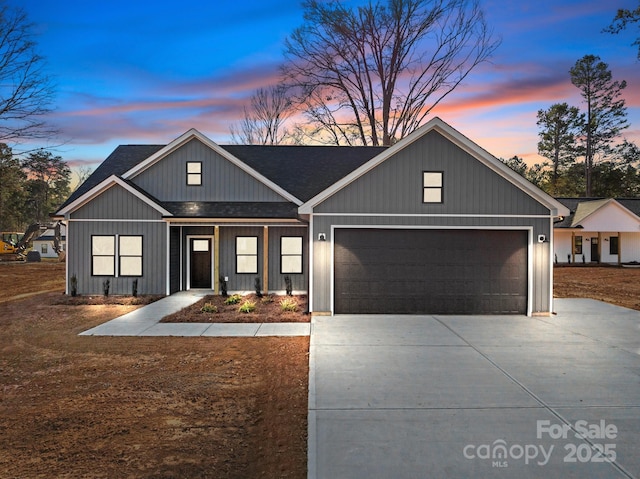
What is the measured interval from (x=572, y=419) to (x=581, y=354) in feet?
11.8

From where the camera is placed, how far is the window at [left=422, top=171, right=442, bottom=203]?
12.1 m

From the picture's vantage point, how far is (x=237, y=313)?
40.1 ft

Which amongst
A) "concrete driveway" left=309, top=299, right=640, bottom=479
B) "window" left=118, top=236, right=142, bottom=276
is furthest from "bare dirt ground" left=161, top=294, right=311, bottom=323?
"window" left=118, top=236, right=142, bottom=276

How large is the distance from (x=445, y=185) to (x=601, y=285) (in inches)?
533

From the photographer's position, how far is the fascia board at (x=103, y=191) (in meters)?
15.1

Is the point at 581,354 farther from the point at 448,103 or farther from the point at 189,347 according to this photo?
the point at 448,103

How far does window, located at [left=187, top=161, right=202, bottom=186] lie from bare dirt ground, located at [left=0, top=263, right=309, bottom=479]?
8351mm

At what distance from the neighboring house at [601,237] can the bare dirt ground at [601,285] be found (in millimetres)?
3962

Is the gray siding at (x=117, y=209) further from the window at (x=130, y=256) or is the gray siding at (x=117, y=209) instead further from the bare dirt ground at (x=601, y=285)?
the bare dirt ground at (x=601, y=285)

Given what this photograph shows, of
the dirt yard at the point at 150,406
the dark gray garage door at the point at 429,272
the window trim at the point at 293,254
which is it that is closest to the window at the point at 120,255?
the dirt yard at the point at 150,406

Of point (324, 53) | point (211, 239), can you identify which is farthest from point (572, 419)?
point (324, 53)

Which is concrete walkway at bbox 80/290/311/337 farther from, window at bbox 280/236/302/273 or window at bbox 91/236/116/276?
window at bbox 280/236/302/273

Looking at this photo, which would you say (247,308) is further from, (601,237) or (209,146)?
(601,237)

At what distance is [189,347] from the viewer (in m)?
8.73
